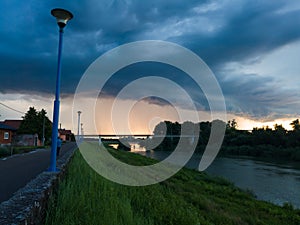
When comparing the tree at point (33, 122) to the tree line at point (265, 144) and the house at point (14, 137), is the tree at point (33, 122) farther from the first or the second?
the tree line at point (265, 144)

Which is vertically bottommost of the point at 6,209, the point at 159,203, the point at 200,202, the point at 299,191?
the point at 299,191

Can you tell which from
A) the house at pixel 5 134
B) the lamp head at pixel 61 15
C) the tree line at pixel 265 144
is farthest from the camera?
the tree line at pixel 265 144

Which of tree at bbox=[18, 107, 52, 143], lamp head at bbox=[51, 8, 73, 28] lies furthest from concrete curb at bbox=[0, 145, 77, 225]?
tree at bbox=[18, 107, 52, 143]

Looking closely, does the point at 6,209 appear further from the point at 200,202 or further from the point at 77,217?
the point at 200,202

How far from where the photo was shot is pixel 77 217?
12.8 ft

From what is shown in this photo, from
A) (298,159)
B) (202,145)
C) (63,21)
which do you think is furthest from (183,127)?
(63,21)

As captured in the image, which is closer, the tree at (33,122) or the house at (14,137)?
the house at (14,137)

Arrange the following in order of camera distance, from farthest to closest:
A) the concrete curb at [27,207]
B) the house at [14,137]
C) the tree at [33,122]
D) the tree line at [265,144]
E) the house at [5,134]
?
1. the tree line at [265,144]
2. the tree at [33,122]
3. the house at [14,137]
4. the house at [5,134]
5. the concrete curb at [27,207]

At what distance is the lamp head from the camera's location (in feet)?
22.3

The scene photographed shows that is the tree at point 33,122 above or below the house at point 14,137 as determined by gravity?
above

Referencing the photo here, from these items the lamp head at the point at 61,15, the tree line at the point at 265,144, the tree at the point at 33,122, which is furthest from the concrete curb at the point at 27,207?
the tree line at the point at 265,144

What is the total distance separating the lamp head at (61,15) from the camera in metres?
6.79

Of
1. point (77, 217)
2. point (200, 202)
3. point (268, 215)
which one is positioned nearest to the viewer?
point (77, 217)

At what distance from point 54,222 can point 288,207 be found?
10964 millimetres
